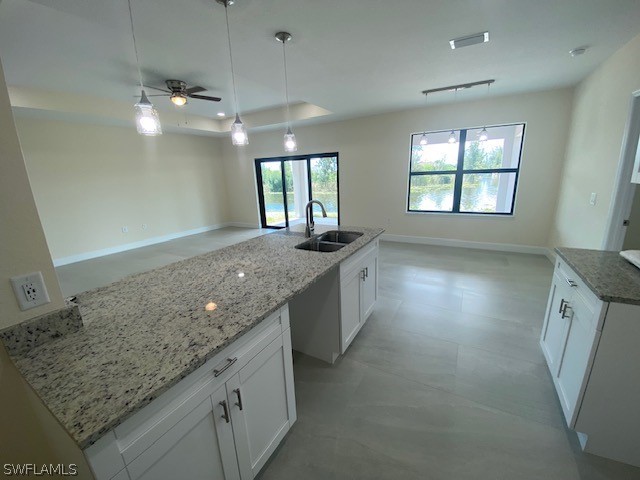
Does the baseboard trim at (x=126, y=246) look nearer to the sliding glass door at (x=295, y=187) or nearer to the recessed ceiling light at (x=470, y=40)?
the sliding glass door at (x=295, y=187)

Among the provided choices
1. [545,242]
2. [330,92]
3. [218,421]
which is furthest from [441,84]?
[218,421]

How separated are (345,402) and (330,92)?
3818 millimetres

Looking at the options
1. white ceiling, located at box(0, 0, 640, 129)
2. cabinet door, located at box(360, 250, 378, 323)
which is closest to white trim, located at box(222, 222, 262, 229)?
white ceiling, located at box(0, 0, 640, 129)

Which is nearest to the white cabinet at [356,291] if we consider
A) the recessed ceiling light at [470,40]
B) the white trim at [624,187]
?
the recessed ceiling light at [470,40]

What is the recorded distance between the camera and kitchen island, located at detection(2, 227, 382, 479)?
0.71m

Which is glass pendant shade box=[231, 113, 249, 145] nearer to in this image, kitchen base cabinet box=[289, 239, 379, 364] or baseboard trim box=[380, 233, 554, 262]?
kitchen base cabinet box=[289, 239, 379, 364]

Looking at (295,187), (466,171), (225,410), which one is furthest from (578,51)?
(295,187)

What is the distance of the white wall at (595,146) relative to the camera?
2.51 m

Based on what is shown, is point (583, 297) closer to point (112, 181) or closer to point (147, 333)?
point (147, 333)

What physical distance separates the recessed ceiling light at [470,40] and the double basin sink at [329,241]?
6.55ft

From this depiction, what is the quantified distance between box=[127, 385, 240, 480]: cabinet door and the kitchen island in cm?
15

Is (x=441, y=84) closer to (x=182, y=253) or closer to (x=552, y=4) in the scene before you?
(x=552, y=4)

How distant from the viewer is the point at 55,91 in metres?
3.89

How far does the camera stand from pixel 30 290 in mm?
966
